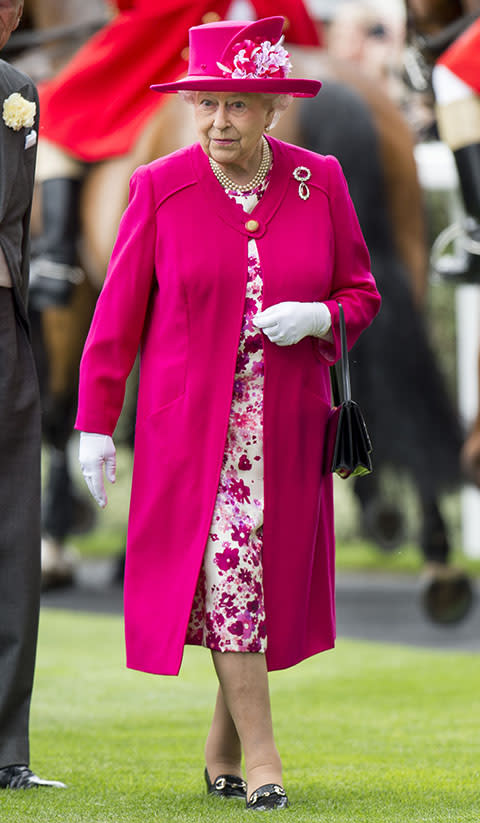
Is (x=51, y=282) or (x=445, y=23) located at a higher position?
(x=445, y=23)

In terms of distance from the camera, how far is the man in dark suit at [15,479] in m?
3.70

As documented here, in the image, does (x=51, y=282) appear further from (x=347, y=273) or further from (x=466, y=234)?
(x=347, y=273)

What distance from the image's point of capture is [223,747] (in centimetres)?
372

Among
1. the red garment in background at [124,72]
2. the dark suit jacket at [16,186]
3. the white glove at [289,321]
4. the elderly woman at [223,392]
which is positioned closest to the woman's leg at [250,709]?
the elderly woman at [223,392]

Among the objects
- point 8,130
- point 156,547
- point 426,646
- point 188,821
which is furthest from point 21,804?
point 426,646

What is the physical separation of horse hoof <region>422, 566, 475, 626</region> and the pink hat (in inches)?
164

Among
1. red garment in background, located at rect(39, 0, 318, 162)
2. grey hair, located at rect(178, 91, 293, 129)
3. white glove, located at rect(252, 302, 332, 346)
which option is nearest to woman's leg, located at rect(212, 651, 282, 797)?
white glove, located at rect(252, 302, 332, 346)

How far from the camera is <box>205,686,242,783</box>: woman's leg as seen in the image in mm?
3705

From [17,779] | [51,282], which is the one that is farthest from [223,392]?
[51,282]

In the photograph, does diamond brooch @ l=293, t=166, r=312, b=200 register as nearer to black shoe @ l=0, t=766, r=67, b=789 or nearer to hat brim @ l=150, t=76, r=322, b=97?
hat brim @ l=150, t=76, r=322, b=97

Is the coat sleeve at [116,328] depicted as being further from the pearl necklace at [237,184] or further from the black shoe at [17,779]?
the black shoe at [17,779]

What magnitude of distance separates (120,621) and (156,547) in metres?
4.17

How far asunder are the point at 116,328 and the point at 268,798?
40.5 inches

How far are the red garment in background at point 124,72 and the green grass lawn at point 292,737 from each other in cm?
223
